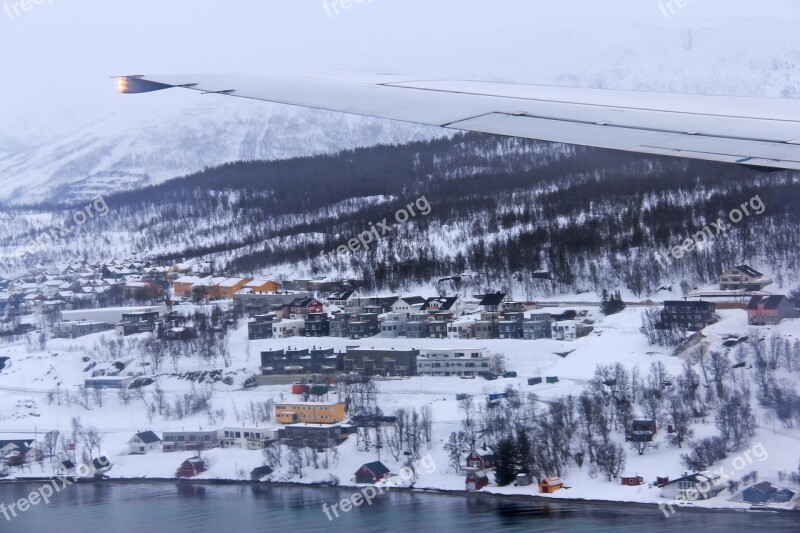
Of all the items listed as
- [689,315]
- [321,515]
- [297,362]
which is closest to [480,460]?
[321,515]

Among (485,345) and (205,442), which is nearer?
(205,442)

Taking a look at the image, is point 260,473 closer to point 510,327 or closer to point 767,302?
point 510,327

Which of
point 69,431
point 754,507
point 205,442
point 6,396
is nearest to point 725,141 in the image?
point 754,507

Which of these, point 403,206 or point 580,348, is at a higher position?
point 403,206

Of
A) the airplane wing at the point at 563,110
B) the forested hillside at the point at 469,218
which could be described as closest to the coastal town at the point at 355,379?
the forested hillside at the point at 469,218

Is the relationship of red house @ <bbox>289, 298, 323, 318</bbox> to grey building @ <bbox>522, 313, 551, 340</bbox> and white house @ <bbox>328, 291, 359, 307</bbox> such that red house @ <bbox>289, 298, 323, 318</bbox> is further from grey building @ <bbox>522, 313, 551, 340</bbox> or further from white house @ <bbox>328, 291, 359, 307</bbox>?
grey building @ <bbox>522, 313, 551, 340</bbox>

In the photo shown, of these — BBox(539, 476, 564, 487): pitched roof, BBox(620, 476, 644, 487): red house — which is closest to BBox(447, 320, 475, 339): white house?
BBox(539, 476, 564, 487): pitched roof

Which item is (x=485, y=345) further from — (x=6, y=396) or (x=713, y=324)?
(x=6, y=396)
